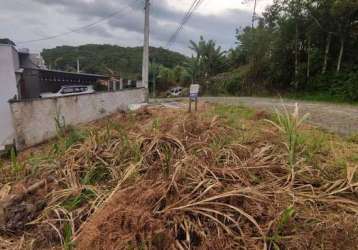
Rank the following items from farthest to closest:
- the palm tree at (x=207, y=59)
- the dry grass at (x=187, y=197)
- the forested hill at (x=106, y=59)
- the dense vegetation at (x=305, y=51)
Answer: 1. the forested hill at (x=106, y=59)
2. the palm tree at (x=207, y=59)
3. the dense vegetation at (x=305, y=51)
4. the dry grass at (x=187, y=197)

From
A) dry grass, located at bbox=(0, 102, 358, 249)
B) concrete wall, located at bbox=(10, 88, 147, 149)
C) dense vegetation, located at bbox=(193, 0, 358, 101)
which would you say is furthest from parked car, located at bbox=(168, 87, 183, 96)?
dry grass, located at bbox=(0, 102, 358, 249)

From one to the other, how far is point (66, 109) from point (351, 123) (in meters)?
7.83

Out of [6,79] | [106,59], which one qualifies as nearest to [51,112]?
[6,79]

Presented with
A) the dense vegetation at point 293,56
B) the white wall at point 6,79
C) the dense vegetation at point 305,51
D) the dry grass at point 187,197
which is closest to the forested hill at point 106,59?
the dense vegetation at point 293,56

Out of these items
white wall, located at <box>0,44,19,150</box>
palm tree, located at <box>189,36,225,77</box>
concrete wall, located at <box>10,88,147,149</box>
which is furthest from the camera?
palm tree, located at <box>189,36,225,77</box>

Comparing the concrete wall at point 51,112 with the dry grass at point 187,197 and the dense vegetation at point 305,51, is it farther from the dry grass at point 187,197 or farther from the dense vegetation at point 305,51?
the dense vegetation at point 305,51

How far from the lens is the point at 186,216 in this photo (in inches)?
80.6

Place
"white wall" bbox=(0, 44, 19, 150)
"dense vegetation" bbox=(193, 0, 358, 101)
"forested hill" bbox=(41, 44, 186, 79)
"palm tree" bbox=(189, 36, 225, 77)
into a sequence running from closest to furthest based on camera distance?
"white wall" bbox=(0, 44, 19, 150) < "dense vegetation" bbox=(193, 0, 358, 101) < "palm tree" bbox=(189, 36, 225, 77) < "forested hill" bbox=(41, 44, 186, 79)

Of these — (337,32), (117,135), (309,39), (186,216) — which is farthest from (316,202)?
(309,39)

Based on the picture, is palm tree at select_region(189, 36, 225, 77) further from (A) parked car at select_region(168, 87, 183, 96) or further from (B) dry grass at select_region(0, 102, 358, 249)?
(B) dry grass at select_region(0, 102, 358, 249)

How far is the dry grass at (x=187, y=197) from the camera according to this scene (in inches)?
74.3

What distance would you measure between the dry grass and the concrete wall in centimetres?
471

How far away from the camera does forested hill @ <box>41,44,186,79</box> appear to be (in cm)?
3500

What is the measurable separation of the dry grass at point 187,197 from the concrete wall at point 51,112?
4.71 m
